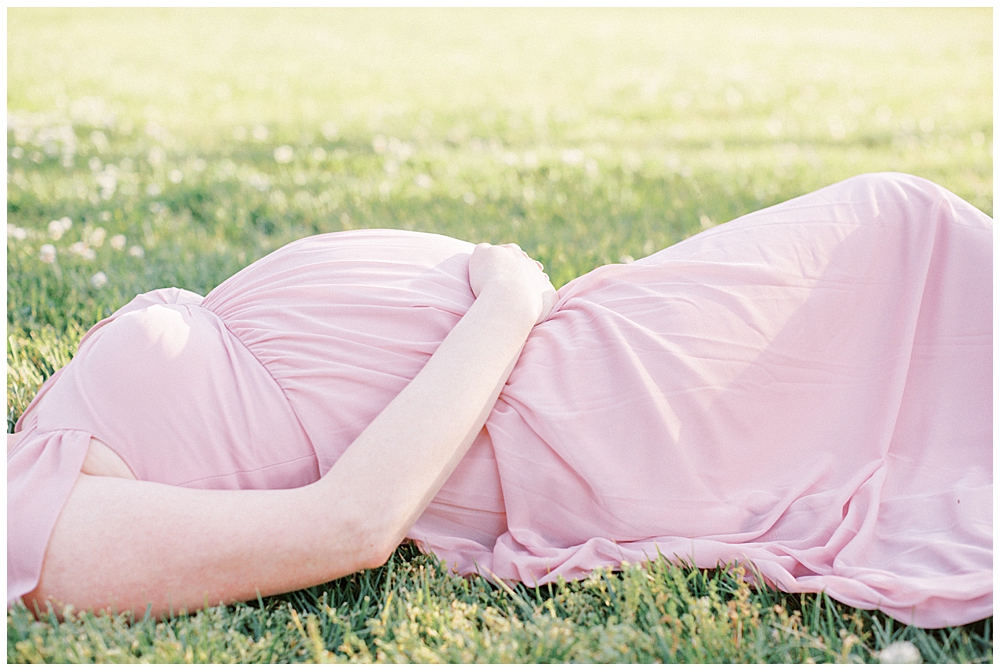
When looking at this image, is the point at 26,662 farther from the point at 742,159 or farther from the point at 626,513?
the point at 742,159

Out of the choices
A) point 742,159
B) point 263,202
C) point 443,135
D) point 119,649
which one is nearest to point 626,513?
point 119,649

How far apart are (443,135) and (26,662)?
502cm

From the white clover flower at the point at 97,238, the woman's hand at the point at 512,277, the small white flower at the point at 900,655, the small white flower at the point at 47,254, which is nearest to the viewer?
the small white flower at the point at 900,655

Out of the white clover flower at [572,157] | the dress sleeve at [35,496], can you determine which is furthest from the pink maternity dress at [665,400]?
the white clover flower at [572,157]

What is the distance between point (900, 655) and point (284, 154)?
15.5ft

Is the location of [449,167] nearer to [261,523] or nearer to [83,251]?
[83,251]

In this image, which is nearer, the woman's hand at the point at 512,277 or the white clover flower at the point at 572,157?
the woman's hand at the point at 512,277

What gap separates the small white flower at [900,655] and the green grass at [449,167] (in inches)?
2.0

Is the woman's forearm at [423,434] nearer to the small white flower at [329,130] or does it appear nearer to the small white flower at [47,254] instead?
the small white flower at [47,254]

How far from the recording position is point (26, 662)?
5.44 feet

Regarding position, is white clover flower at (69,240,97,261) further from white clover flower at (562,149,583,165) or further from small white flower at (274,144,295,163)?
white clover flower at (562,149,583,165)

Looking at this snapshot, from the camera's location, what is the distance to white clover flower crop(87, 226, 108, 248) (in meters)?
3.96

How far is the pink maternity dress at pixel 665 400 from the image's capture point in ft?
5.86

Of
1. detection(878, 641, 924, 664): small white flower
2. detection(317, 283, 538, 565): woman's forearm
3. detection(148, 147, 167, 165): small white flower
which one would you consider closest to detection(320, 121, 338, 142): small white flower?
detection(148, 147, 167, 165): small white flower
